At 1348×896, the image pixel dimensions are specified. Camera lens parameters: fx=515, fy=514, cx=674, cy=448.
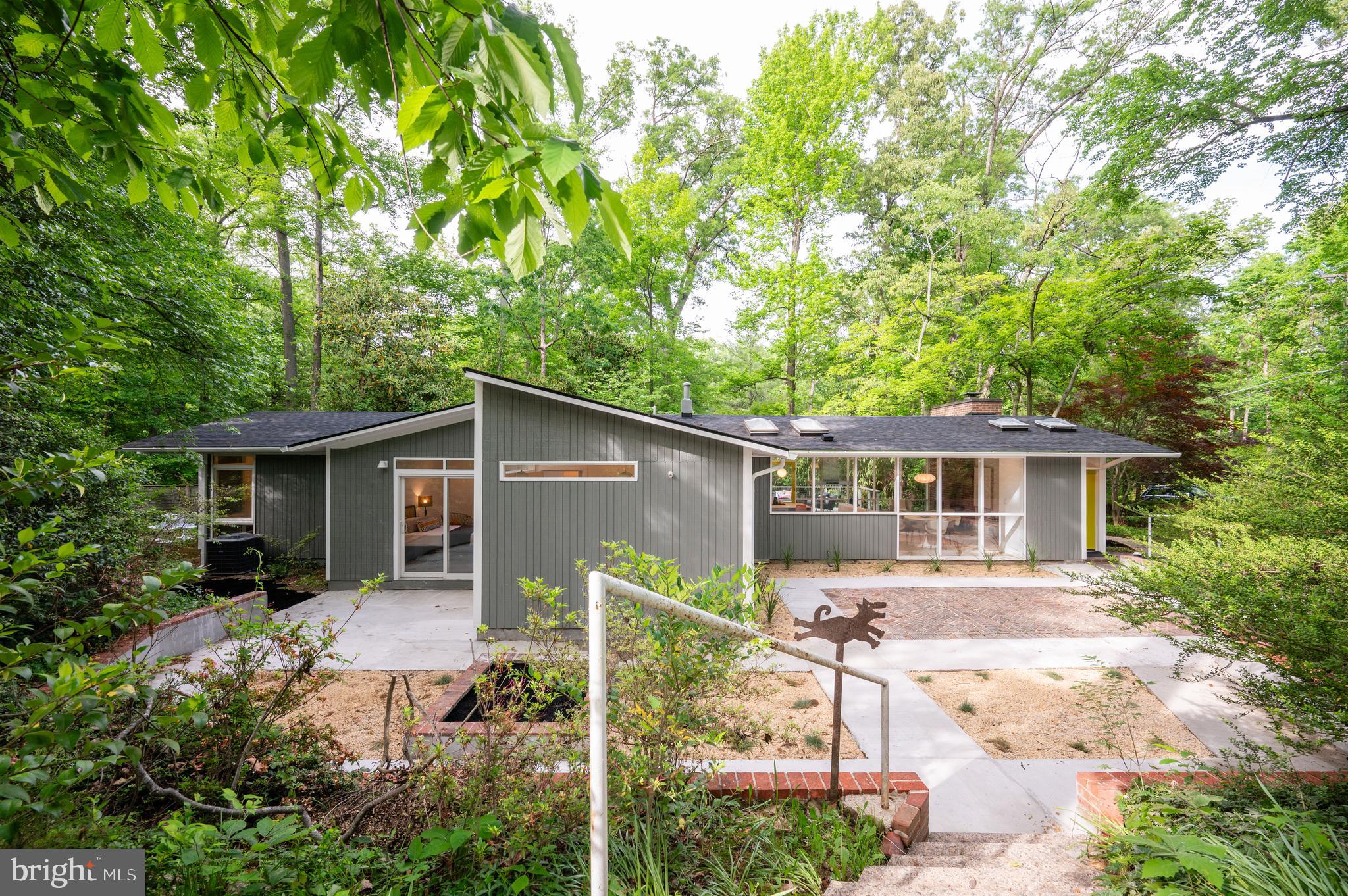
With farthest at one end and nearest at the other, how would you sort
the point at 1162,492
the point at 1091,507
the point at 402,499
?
1. the point at 1162,492
2. the point at 1091,507
3. the point at 402,499

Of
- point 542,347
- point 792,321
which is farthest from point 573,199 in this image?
point 542,347

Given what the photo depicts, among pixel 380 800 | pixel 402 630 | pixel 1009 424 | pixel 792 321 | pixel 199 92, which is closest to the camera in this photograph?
pixel 199 92

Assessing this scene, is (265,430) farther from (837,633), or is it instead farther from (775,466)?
(837,633)

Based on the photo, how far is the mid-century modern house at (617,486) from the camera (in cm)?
658

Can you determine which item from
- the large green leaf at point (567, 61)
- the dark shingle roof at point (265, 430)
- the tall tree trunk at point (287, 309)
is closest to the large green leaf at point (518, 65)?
the large green leaf at point (567, 61)

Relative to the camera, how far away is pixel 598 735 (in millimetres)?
1404

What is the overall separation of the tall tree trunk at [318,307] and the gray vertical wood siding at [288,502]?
24.1 ft

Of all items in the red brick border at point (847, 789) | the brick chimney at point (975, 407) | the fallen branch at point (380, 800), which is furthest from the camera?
the brick chimney at point (975, 407)

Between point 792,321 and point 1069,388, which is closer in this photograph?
point 1069,388

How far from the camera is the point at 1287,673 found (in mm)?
2717

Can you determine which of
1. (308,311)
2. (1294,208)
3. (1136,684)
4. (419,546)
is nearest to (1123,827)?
(1136,684)

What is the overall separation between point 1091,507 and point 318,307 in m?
22.3

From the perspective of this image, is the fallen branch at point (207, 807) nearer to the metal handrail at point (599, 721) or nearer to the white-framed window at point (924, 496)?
the metal handrail at point (599, 721)

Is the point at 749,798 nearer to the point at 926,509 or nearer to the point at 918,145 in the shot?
the point at 926,509
